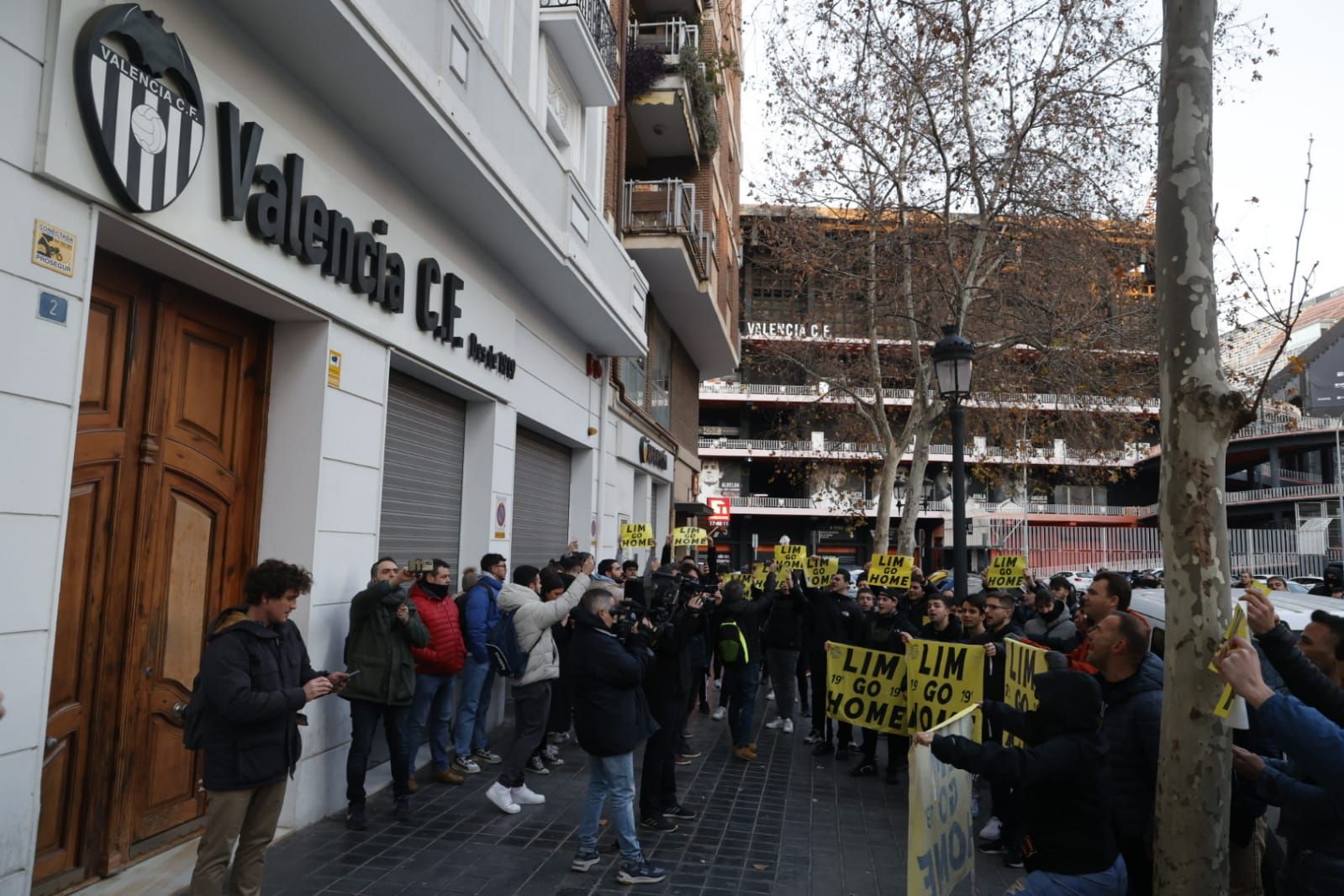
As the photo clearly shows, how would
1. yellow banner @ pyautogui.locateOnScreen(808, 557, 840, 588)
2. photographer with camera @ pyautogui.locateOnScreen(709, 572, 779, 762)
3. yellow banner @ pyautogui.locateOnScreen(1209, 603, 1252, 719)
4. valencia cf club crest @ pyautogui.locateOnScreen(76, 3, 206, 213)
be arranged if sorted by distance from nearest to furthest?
yellow banner @ pyautogui.locateOnScreen(1209, 603, 1252, 719), valencia cf club crest @ pyautogui.locateOnScreen(76, 3, 206, 213), photographer with camera @ pyautogui.locateOnScreen(709, 572, 779, 762), yellow banner @ pyautogui.locateOnScreen(808, 557, 840, 588)

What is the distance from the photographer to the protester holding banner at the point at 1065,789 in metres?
3.47

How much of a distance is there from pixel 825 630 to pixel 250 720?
691 cm

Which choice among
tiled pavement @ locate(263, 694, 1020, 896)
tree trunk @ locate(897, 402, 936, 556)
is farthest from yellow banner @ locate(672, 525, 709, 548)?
tiled pavement @ locate(263, 694, 1020, 896)

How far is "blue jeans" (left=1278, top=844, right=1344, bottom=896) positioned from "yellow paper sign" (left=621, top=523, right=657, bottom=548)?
33.8 feet

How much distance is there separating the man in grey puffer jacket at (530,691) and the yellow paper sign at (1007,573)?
8161 millimetres

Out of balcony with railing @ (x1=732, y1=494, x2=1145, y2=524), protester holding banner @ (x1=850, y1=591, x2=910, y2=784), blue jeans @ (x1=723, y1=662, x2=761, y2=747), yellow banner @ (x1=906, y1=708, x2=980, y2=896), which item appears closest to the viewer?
yellow banner @ (x1=906, y1=708, x2=980, y2=896)

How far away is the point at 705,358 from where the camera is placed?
26.5 m

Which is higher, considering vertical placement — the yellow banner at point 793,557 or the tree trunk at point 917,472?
the tree trunk at point 917,472

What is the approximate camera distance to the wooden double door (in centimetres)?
488

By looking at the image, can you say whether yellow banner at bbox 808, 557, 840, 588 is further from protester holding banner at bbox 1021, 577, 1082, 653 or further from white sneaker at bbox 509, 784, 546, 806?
white sneaker at bbox 509, 784, 546, 806

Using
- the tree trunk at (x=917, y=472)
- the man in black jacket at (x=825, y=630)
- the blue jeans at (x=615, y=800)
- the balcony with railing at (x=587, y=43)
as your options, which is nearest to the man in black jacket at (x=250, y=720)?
the blue jeans at (x=615, y=800)

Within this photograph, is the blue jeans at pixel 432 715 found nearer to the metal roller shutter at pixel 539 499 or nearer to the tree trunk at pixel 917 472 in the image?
the metal roller shutter at pixel 539 499

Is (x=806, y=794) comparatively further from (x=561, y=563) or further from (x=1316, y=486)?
(x=1316, y=486)

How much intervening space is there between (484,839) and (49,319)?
14.0 feet
